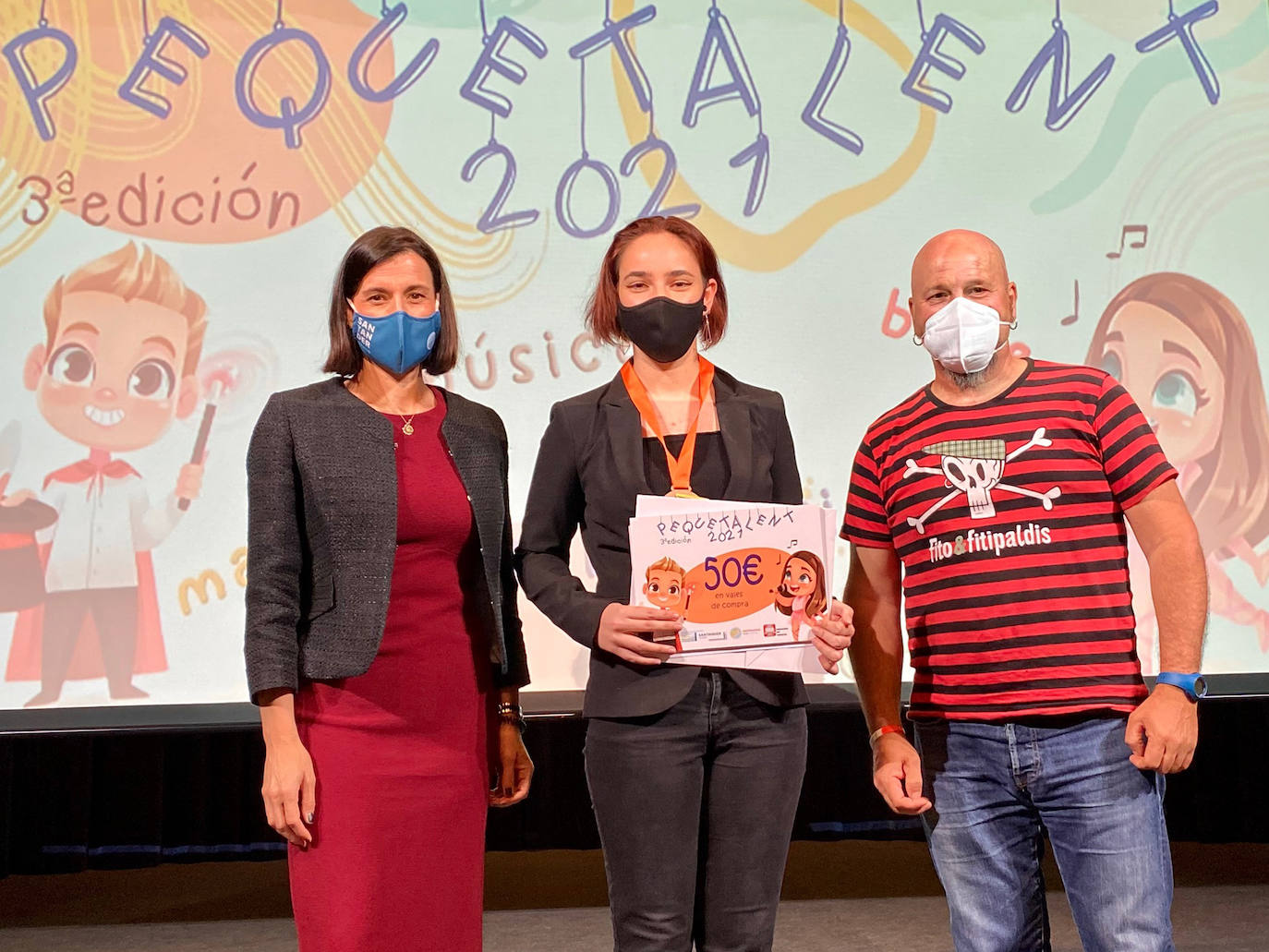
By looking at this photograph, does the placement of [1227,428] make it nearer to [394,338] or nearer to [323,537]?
[394,338]

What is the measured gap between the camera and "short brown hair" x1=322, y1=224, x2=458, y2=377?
1.81 metres

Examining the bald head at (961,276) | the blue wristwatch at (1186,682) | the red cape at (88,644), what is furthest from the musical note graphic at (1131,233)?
the red cape at (88,644)

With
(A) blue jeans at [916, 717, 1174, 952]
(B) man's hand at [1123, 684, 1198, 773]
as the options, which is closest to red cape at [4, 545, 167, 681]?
(A) blue jeans at [916, 717, 1174, 952]

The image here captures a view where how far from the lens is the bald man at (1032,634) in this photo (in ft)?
5.10

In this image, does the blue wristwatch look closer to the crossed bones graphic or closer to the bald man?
the bald man

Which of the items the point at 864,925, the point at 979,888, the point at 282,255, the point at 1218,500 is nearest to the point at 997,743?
the point at 979,888

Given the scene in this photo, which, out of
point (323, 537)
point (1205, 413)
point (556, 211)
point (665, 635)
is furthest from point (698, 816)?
point (1205, 413)

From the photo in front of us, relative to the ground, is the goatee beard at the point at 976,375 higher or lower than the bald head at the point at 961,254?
lower

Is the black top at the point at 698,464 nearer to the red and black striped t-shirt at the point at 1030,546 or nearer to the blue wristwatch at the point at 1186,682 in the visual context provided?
the red and black striped t-shirt at the point at 1030,546

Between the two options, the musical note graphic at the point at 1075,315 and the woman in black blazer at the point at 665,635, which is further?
the musical note graphic at the point at 1075,315

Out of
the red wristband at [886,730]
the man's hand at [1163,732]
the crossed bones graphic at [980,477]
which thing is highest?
the crossed bones graphic at [980,477]

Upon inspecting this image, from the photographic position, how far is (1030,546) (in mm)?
1632

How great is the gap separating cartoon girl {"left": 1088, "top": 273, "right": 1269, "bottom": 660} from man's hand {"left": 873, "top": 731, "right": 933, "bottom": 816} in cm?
225

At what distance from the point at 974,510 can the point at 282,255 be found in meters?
2.57
